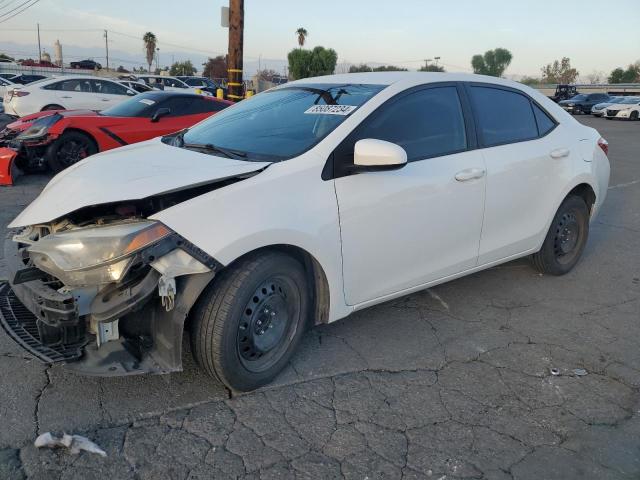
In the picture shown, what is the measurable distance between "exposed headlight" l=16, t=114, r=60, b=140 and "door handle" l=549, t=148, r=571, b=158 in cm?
718

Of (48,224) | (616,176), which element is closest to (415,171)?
(48,224)

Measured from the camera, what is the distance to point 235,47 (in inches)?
490

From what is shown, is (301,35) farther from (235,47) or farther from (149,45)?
(235,47)

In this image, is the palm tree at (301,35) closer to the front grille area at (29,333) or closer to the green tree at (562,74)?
the green tree at (562,74)

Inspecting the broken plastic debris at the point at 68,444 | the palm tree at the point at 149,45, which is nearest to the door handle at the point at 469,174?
the broken plastic debris at the point at 68,444

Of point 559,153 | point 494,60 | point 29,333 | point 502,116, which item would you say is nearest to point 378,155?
point 502,116

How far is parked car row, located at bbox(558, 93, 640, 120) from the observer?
94.1 ft

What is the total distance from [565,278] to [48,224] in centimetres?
424

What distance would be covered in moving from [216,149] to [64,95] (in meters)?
13.1

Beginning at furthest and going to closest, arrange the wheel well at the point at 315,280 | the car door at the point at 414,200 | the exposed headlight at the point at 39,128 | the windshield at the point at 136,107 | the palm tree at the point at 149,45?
the palm tree at the point at 149,45 → the windshield at the point at 136,107 → the exposed headlight at the point at 39,128 → the car door at the point at 414,200 → the wheel well at the point at 315,280

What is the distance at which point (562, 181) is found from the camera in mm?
4594

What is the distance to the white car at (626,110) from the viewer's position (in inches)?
1123

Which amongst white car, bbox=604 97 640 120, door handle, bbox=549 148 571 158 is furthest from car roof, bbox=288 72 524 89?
white car, bbox=604 97 640 120

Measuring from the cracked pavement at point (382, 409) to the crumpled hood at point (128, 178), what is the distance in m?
0.98
